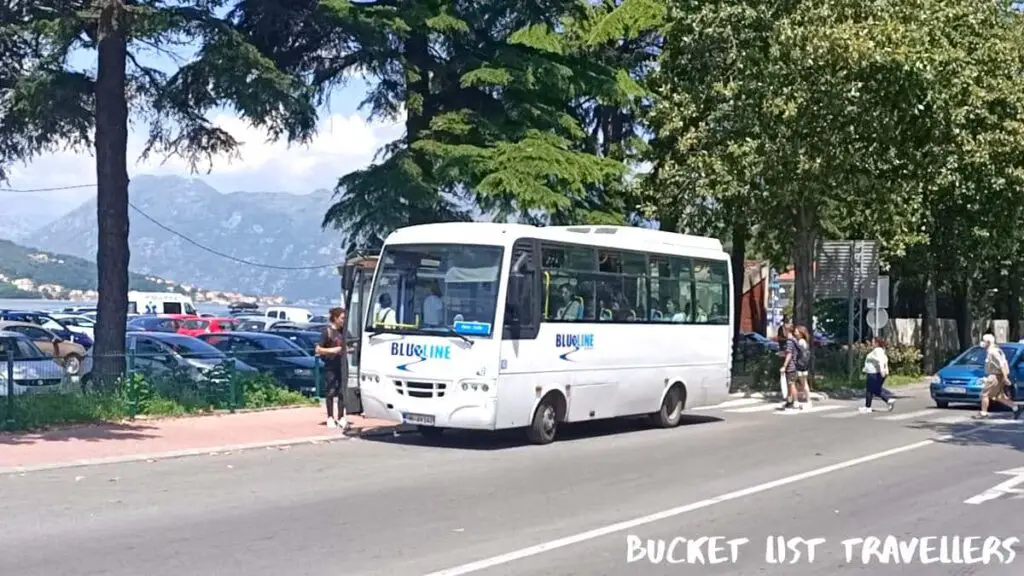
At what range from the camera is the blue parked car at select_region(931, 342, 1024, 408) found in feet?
91.9

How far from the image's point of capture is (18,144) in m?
23.3

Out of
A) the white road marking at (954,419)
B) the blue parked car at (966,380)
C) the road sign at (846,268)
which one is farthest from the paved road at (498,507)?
the road sign at (846,268)

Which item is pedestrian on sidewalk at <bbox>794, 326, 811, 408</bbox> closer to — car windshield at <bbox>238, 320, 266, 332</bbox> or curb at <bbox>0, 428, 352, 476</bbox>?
curb at <bbox>0, 428, 352, 476</bbox>

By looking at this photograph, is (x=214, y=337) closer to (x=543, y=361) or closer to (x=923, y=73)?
(x=543, y=361)

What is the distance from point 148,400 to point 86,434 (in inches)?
94.4

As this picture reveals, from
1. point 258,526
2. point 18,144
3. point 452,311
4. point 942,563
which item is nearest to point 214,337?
point 18,144

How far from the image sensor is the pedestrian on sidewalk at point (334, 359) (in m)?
19.2

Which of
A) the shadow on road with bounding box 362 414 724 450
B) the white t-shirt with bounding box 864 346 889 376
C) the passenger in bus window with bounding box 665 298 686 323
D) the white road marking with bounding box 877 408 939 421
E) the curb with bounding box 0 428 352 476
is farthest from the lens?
the white t-shirt with bounding box 864 346 889 376

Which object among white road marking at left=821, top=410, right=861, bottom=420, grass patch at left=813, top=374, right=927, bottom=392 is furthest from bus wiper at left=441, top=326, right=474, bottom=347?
grass patch at left=813, top=374, right=927, bottom=392

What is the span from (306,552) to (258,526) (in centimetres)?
134

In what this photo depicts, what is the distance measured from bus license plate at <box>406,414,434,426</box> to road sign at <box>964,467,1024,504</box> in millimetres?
7473

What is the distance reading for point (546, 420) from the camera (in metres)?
18.7

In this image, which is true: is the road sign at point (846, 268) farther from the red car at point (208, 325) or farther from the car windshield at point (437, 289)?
the car windshield at point (437, 289)

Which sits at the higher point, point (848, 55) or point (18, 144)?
point (848, 55)
